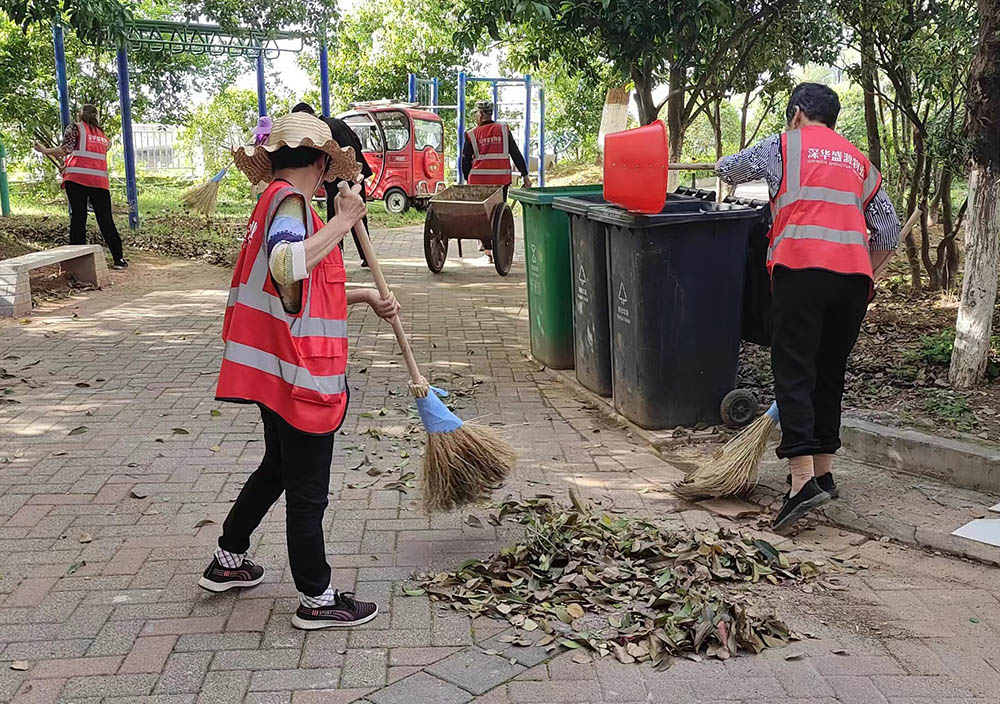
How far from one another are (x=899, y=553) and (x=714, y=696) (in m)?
1.46

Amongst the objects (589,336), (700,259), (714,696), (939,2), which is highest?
(939,2)

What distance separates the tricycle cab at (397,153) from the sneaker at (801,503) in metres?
15.5

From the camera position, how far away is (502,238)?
11.3m

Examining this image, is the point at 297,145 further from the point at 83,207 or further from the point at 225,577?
the point at 83,207

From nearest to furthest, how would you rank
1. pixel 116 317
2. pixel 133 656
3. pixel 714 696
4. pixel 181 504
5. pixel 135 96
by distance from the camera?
1. pixel 714 696
2. pixel 133 656
3. pixel 181 504
4. pixel 116 317
5. pixel 135 96

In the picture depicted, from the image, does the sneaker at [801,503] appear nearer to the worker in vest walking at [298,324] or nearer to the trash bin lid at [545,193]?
the worker in vest walking at [298,324]

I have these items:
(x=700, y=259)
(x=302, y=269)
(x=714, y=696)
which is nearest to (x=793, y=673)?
(x=714, y=696)

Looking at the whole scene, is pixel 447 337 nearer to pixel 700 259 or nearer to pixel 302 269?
pixel 700 259

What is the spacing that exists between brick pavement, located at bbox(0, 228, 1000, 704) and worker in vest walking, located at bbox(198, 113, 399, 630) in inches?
13.8

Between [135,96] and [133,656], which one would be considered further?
[135,96]

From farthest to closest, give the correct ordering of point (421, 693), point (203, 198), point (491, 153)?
point (203, 198), point (491, 153), point (421, 693)

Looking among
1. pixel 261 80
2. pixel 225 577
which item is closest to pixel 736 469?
pixel 225 577

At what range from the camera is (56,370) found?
7117 millimetres

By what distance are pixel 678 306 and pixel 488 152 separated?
7.05m
